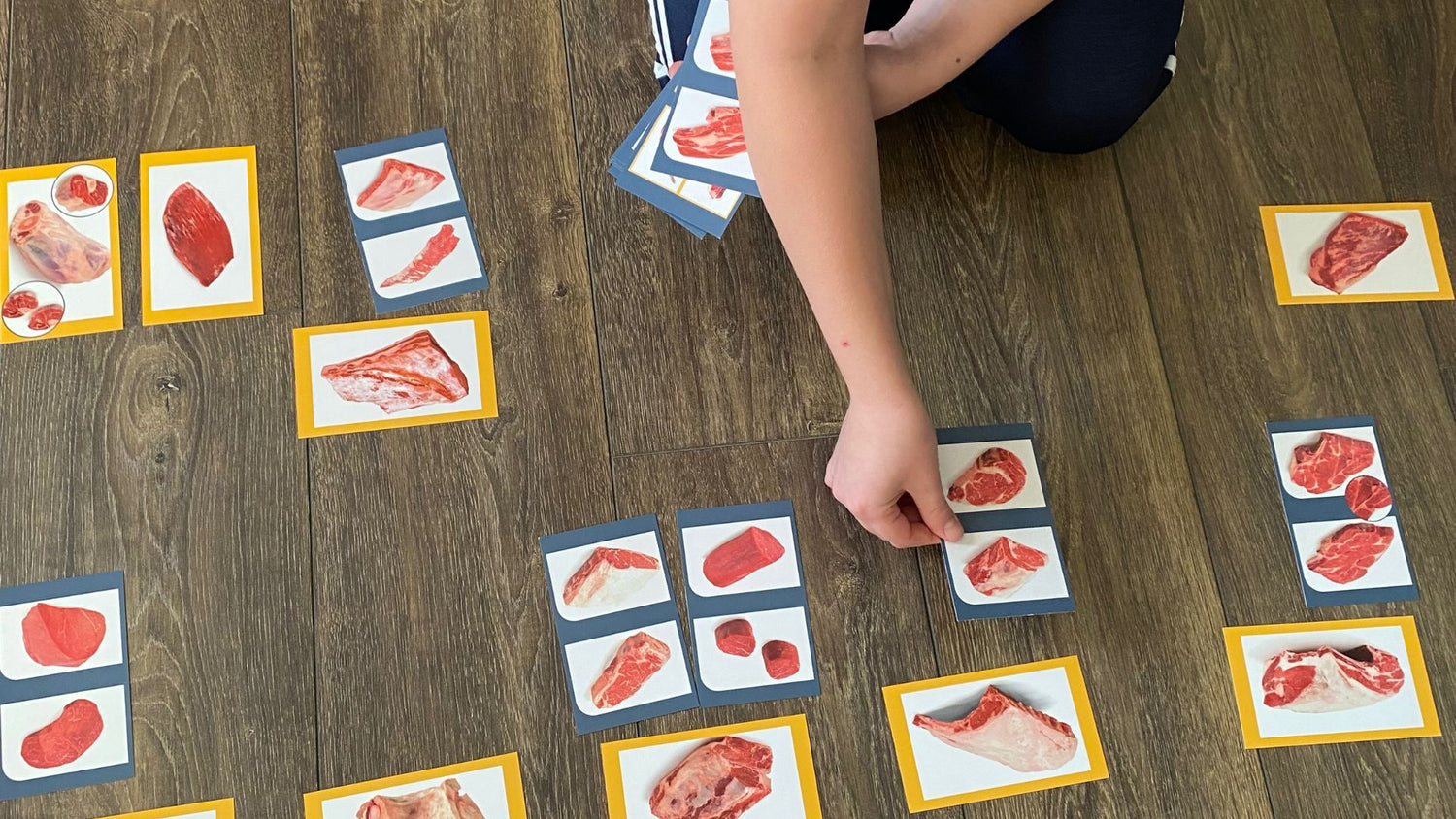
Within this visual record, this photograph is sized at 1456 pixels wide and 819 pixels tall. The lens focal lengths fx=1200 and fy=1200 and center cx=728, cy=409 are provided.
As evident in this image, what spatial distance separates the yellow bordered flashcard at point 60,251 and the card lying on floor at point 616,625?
0.56 m

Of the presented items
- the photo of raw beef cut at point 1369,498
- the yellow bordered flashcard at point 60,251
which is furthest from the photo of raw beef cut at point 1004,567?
the yellow bordered flashcard at point 60,251

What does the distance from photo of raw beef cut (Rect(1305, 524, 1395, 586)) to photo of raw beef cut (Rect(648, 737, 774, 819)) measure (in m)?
0.61

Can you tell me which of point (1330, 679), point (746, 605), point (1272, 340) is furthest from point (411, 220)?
point (1330, 679)

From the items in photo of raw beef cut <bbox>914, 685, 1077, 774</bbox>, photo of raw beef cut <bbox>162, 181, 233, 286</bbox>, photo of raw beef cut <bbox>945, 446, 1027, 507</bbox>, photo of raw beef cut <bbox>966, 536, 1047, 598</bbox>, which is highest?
photo of raw beef cut <bbox>162, 181, 233, 286</bbox>

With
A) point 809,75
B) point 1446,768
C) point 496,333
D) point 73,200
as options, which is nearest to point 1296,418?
point 1446,768

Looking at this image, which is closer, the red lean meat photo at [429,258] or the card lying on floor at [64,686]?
the card lying on floor at [64,686]

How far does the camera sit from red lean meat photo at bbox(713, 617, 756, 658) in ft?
3.87

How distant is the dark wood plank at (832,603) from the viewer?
115 cm

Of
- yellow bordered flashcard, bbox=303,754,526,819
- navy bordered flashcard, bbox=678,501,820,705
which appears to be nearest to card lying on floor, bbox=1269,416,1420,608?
navy bordered flashcard, bbox=678,501,820,705

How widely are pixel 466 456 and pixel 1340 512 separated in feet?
3.02

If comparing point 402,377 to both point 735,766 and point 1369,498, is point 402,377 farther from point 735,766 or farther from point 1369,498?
point 1369,498

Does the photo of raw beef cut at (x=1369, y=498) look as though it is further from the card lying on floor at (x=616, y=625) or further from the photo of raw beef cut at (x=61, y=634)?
the photo of raw beef cut at (x=61, y=634)

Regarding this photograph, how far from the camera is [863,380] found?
1.08 m

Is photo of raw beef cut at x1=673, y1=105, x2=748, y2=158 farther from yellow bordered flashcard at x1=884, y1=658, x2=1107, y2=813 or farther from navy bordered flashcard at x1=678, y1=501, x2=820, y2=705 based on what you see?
yellow bordered flashcard at x1=884, y1=658, x2=1107, y2=813
